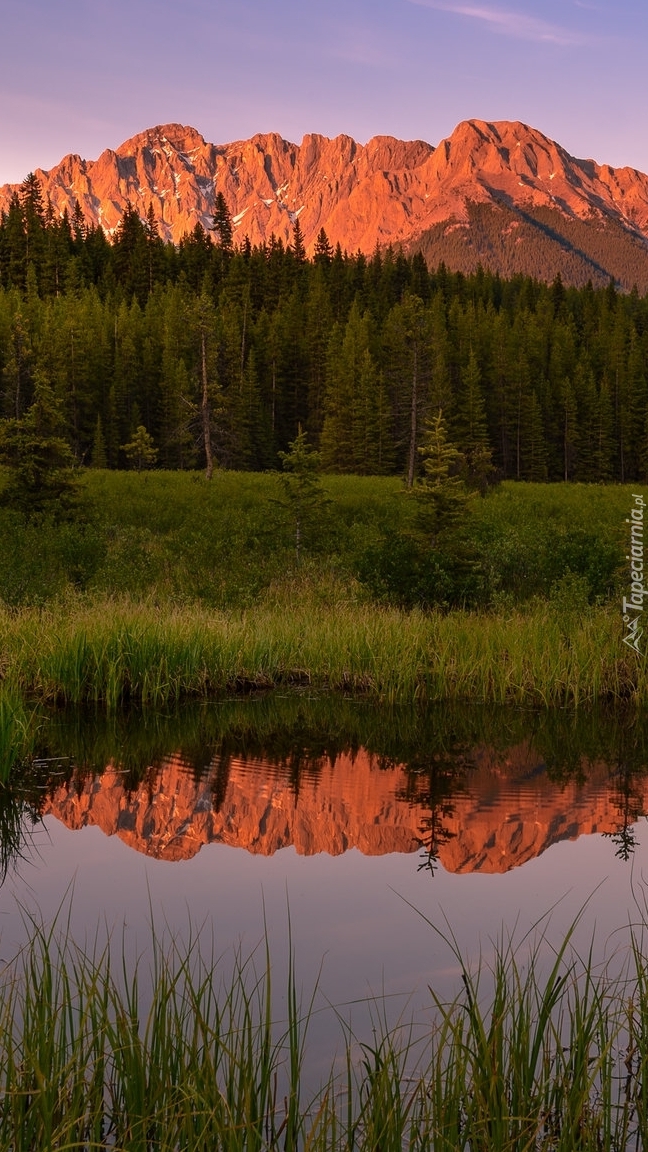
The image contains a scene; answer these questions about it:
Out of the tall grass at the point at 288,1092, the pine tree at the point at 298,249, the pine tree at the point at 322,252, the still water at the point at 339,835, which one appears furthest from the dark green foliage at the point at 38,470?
the pine tree at the point at 322,252

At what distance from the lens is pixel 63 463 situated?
92.3ft

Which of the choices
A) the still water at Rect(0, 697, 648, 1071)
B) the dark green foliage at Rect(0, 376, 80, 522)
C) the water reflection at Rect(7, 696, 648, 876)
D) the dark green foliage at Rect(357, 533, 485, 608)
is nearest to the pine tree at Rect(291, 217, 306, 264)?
the dark green foliage at Rect(0, 376, 80, 522)

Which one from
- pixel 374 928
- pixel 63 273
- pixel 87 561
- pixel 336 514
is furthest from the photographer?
pixel 63 273

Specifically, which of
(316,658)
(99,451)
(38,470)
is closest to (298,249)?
(99,451)

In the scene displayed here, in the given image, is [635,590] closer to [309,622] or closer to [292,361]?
[309,622]

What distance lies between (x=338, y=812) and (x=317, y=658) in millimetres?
4794

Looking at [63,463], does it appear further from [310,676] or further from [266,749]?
[266,749]

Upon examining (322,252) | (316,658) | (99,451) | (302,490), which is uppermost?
(322,252)

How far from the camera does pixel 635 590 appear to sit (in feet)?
51.0

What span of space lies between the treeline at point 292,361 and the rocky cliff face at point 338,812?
1359 inches

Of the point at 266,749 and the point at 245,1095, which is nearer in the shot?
the point at 245,1095

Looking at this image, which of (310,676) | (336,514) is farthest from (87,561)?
(336,514)

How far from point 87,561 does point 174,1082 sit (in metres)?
16.3

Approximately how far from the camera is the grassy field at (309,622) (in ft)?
40.3
